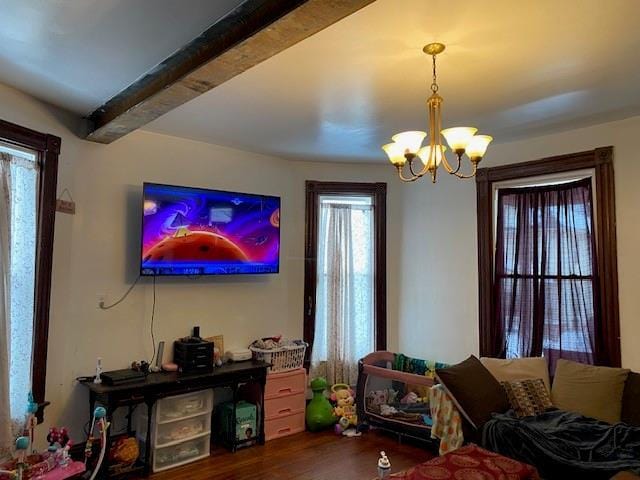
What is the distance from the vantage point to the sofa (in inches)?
101

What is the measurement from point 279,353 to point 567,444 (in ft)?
7.50

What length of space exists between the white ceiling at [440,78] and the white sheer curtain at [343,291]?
93 cm

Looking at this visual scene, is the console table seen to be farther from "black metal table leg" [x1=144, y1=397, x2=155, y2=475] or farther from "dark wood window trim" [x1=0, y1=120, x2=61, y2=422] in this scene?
"dark wood window trim" [x1=0, y1=120, x2=61, y2=422]

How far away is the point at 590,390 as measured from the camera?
10.5 feet

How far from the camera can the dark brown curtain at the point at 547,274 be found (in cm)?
360

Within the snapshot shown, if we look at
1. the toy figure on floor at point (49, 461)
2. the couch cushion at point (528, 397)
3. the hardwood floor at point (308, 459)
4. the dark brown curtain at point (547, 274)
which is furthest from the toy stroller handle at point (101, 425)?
the dark brown curtain at point (547, 274)

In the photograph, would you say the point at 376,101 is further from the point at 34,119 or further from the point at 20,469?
the point at 20,469

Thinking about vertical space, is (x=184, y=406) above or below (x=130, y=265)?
below

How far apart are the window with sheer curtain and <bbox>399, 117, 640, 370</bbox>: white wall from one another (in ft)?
10.8

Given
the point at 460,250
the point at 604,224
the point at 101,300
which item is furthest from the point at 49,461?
the point at 604,224

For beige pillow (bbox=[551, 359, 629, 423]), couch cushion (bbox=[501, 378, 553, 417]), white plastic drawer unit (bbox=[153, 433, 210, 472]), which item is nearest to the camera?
beige pillow (bbox=[551, 359, 629, 423])

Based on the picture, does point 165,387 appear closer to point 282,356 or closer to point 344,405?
point 282,356

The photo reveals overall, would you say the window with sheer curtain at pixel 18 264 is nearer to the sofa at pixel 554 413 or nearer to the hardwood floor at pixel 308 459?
the hardwood floor at pixel 308 459

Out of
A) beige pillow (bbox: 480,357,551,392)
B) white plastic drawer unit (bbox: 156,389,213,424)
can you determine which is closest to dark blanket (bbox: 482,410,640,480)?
beige pillow (bbox: 480,357,551,392)
